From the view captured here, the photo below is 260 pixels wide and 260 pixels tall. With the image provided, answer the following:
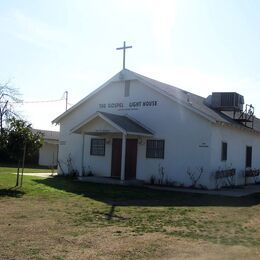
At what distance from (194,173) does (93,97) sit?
313 inches

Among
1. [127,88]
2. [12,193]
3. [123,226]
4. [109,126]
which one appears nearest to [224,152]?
[109,126]

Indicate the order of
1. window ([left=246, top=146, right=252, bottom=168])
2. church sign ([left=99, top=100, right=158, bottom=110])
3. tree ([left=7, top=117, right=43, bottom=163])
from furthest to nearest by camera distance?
window ([left=246, top=146, right=252, bottom=168]) < church sign ([left=99, top=100, right=158, bottom=110]) < tree ([left=7, top=117, right=43, bottom=163])

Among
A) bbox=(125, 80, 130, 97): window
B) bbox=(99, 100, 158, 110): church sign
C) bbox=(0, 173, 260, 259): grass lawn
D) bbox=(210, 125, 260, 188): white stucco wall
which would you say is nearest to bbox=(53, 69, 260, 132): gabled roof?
bbox=(125, 80, 130, 97): window

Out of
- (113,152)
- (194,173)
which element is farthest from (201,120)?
(113,152)

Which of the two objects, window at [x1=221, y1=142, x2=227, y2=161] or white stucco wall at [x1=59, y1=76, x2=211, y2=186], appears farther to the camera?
window at [x1=221, y1=142, x2=227, y2=161]

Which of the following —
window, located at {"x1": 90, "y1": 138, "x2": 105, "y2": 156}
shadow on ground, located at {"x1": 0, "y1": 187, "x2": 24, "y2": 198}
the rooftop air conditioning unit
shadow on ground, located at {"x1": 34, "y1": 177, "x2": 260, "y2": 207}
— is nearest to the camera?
shadow on ground, located at {"x1": 34, "y1": 177, "x2": 260, "y2": 207}

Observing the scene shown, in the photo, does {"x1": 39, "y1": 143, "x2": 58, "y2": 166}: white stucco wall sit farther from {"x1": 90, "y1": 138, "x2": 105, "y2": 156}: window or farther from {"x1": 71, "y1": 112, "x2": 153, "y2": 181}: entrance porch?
{"x1": 71, "y1": 112, "x2": 153, "y2": 181}: entrance porch

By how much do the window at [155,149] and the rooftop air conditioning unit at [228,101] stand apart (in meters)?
5.80

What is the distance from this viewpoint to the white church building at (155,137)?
22.8m

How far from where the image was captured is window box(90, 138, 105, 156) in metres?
26.2

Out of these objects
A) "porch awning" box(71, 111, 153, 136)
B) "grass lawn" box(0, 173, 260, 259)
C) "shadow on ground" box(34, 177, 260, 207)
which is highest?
"porch awning" box(71, 111, 153, 136)

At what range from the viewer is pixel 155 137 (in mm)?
24219

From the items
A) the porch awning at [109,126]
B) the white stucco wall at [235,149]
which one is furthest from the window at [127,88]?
the white stucco wall at [235,149]

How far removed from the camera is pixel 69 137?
27.9m
